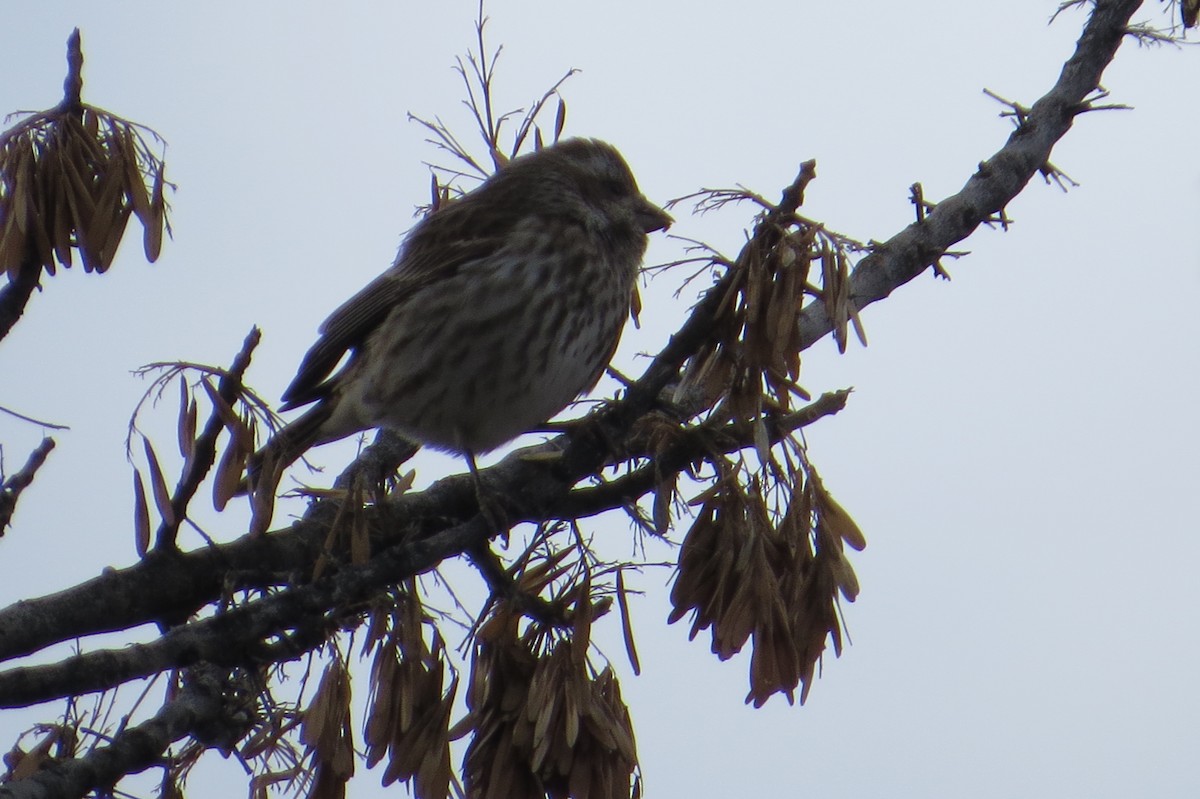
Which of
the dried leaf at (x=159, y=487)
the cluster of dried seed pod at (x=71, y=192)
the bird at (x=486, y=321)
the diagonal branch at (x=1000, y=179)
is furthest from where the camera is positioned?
the bird at (x=486, y=321)

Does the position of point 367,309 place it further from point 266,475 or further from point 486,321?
point 266,475

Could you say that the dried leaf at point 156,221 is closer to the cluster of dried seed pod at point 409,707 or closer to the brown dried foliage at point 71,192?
the brown dried foliage at point 71,192

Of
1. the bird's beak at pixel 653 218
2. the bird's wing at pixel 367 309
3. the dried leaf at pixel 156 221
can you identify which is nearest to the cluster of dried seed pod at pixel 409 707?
the dried leaf at pixel 156 221

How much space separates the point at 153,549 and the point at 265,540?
50cm

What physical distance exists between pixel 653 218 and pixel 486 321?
1.01 meters

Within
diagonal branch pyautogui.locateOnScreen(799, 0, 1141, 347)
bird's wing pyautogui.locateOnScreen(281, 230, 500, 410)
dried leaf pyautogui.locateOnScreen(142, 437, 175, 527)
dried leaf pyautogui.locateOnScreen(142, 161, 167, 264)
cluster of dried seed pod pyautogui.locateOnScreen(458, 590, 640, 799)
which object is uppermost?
bird's wing pyautogui.locateOnScreen(281, 230, 500, 410)

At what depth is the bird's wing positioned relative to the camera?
544 cm

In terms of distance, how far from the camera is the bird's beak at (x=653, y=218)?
577 centimetres

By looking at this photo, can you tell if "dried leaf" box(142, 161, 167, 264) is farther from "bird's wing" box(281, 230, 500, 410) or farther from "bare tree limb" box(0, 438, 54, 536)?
"bird's wing" box(281, 230, 500, 410)

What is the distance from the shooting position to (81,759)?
3.04 meters

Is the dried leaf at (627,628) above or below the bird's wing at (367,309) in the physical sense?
below

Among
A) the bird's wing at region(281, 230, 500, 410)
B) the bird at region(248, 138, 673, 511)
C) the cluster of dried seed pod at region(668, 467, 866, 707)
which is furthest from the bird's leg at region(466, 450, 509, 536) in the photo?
the bird's wing at region(281, 230, 500, 410)

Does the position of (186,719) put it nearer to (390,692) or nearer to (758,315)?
(390,692)

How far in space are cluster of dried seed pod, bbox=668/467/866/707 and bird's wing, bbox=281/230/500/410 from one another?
8.18ft
